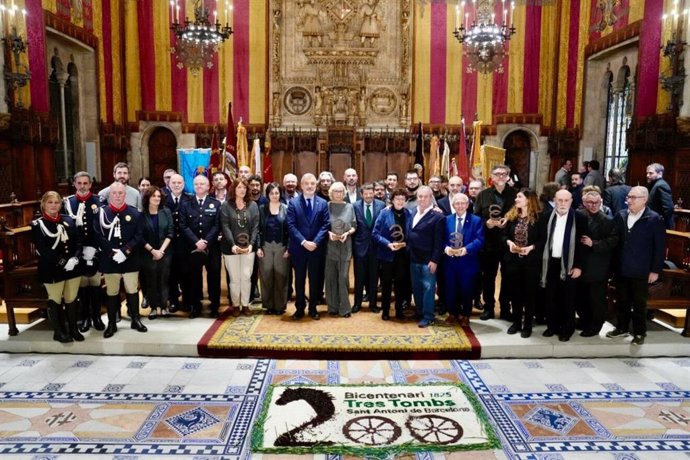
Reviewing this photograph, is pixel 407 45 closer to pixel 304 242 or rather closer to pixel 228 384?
pixel 304 242

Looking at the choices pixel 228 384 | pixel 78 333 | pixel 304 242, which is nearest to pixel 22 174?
pixel 78 333

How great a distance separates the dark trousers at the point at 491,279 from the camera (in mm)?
5371

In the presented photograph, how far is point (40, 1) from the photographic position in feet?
30.0

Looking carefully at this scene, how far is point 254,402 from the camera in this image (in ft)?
12.6

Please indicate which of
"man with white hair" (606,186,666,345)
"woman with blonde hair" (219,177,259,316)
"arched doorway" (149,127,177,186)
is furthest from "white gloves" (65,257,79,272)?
"arched doorway" (149,127,177,186)

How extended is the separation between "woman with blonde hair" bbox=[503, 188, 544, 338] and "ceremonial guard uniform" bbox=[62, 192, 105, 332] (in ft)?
12.9

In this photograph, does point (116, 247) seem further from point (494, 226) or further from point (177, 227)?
point (494, 226)

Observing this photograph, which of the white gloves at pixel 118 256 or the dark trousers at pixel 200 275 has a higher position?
the white gloves at pixel 118 256

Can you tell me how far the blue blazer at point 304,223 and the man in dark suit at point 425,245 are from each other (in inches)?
35.2

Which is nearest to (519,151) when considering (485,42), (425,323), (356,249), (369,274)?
(485,42)

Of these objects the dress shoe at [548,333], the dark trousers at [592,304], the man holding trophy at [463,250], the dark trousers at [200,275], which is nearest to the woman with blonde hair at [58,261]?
the dark trousers at [200,275]

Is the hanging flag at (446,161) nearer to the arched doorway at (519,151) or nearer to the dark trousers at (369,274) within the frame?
the dark trousers at (369,274)

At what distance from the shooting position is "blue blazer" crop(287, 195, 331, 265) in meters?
5.38

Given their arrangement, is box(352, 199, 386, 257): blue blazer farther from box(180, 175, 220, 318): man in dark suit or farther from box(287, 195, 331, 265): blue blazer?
box(180, 175, 220, 318): man in dark suit
